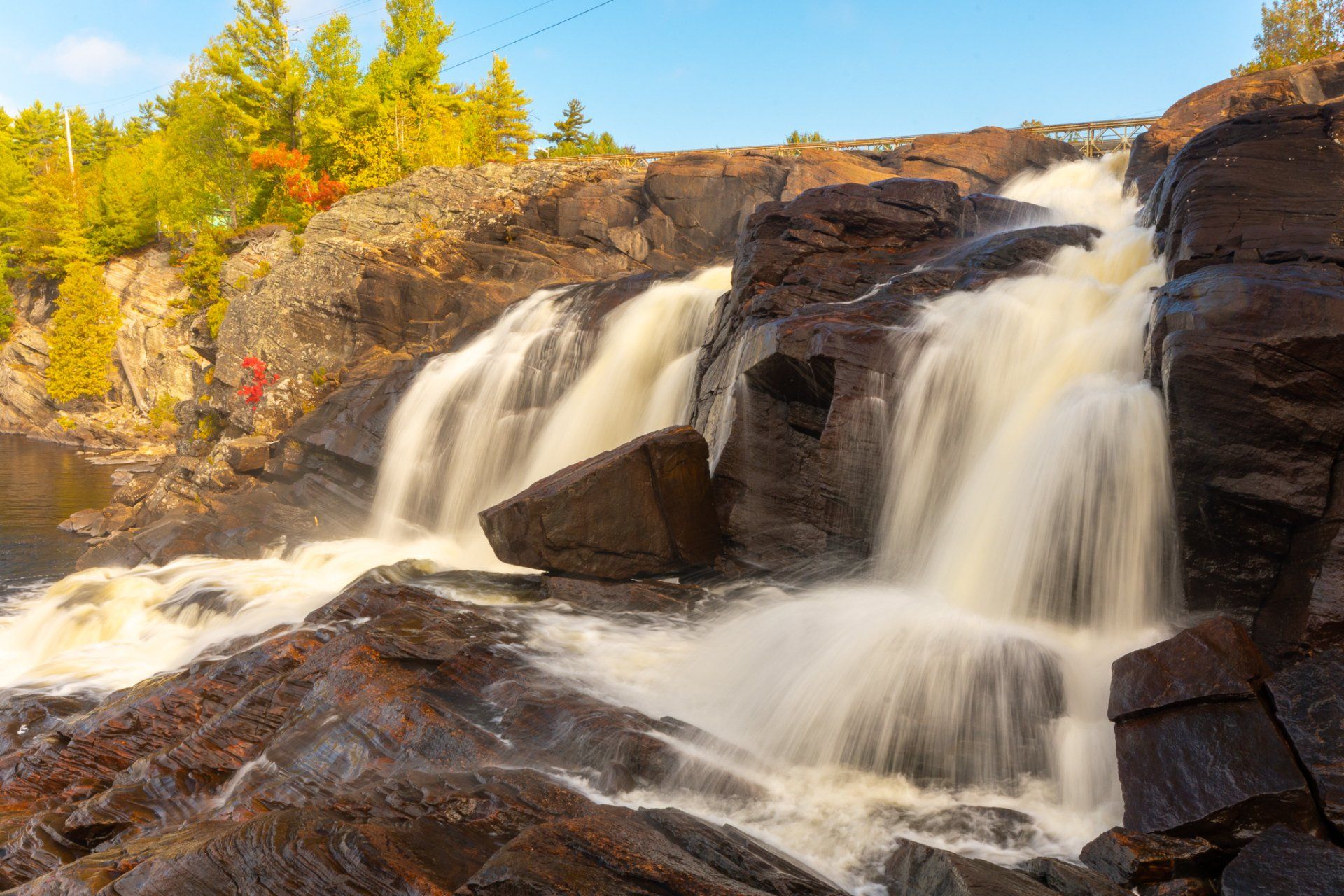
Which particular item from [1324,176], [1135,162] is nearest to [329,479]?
[1324,176]

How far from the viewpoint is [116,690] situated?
10.6 meters

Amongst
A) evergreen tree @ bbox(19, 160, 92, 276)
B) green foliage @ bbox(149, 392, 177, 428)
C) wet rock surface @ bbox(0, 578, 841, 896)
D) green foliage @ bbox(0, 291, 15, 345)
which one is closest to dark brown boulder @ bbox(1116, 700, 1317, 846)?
wet rock surface @ bbox(0, 578, 841, 896)

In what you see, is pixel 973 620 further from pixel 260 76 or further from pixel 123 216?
pixel 123 216

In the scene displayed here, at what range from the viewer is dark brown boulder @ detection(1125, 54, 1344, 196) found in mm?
21234

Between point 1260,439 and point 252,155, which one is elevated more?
point 252,155

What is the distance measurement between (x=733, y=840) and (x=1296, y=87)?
25.2 meters

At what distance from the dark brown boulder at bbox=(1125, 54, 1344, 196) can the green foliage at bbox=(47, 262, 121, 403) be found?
43292 millimetres

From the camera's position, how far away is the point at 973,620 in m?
8.48

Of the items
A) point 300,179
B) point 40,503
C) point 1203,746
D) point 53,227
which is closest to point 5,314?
point 53,227

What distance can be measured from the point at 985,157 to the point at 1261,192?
1958cm

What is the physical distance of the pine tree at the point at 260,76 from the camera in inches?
1527

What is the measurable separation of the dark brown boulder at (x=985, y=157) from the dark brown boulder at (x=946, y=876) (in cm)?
2520

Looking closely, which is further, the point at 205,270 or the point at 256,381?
the point at 205,270

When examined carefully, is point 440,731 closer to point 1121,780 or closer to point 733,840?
point 733,840
